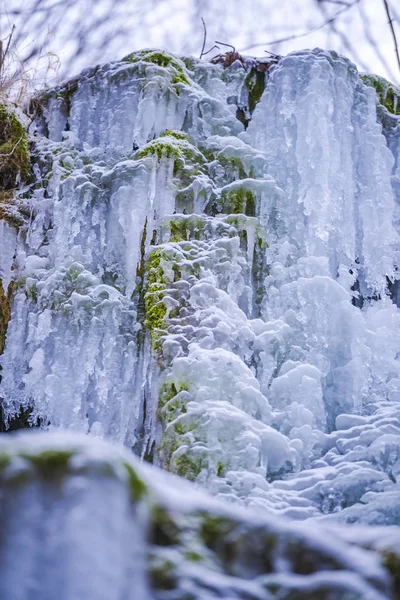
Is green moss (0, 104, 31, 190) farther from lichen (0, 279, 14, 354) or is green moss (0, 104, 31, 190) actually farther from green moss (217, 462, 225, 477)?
green moss (217, 462, 225, 477)

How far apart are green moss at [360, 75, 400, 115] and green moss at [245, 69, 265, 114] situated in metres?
0.87

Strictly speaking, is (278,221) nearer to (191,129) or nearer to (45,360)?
(191,129)

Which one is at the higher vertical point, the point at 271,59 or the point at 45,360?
the point at 271,59

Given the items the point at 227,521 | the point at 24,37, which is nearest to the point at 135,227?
the point at 227,521

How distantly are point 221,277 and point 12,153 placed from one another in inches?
83.5

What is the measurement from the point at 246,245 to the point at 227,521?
3.57 meters

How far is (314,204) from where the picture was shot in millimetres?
5059

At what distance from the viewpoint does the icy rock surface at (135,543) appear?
1367mm

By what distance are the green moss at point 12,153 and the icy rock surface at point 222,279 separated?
0.43 feet

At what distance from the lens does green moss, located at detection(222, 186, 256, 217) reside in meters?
5.22

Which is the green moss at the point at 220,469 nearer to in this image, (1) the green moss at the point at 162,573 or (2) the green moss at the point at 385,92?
(1) the green moss at the point at 162,573

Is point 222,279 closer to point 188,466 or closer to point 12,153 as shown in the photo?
point 188,466

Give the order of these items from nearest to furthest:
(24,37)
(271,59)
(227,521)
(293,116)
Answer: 1. (227,521)
2. (293,116)
3. (271,59)
4. (24,37)

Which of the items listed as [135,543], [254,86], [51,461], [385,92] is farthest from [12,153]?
[135,543]
